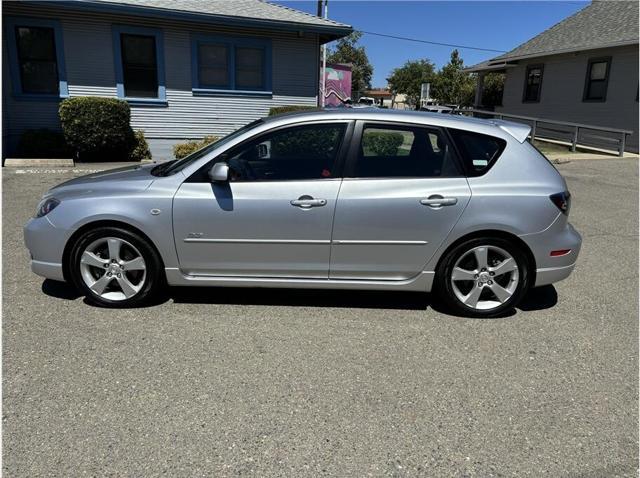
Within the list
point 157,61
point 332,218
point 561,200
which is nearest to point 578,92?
point 157,61

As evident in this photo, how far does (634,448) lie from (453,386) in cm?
99

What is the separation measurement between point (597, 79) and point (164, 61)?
15.7m

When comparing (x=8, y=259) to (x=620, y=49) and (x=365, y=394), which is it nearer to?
(x=365, y=394)

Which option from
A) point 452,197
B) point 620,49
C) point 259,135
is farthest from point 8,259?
A: point 620,49

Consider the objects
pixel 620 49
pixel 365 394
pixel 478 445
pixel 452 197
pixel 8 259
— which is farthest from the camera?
pixel 620 49

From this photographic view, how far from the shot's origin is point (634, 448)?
2688mm

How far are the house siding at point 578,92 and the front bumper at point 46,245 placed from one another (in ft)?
61.5

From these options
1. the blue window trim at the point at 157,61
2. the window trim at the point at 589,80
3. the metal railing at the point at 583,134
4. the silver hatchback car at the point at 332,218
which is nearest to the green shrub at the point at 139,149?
the blue window trim at the point at 157,61

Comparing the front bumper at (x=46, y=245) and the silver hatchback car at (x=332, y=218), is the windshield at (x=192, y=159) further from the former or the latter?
the front bumper at (x=46, y=245)

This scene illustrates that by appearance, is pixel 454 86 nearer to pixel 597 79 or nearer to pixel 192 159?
pixel 597 79

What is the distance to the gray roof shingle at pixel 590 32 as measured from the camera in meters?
18.2

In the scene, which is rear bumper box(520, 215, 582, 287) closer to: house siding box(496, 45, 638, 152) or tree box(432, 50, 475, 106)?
house siding box(496, 45, 638, 152)

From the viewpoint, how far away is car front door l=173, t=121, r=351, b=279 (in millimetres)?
3984

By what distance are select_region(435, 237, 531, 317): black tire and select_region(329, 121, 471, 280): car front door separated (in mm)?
172
